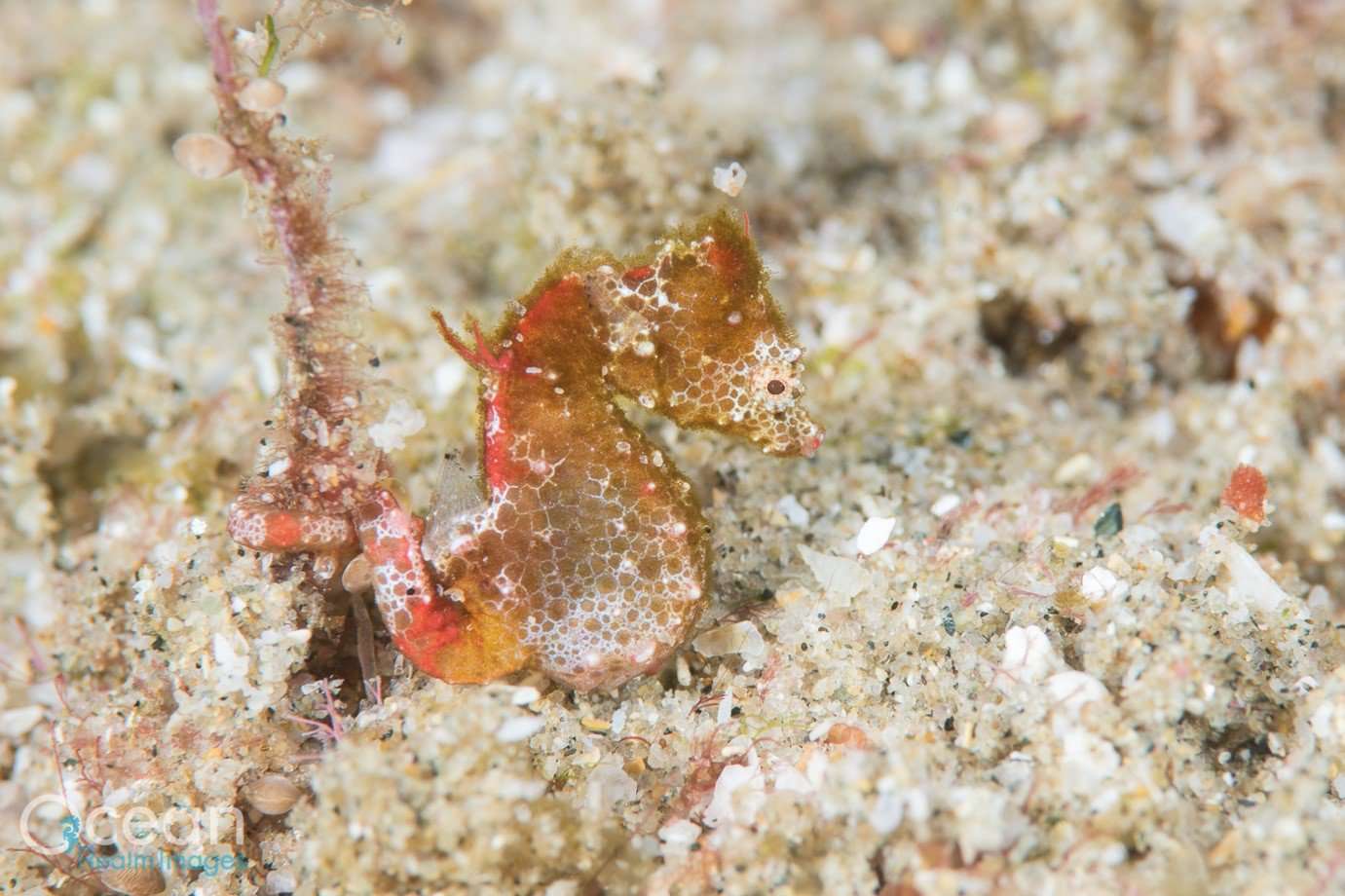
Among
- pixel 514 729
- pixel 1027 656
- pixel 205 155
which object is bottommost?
pixel 1027 656

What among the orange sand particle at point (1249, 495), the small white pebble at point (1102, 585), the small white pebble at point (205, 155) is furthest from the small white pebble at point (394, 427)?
the orange sand particle at point (1249, 495)

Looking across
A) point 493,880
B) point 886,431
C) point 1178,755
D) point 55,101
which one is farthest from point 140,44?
point 1178,755

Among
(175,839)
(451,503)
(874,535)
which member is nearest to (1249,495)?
(874,535)

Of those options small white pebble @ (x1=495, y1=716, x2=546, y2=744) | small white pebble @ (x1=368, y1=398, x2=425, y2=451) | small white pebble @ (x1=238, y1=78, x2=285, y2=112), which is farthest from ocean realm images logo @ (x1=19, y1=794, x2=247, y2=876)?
small white pebble @ (x1=238, y1=78, x2=285, y2=112)

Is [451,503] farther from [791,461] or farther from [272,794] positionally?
[791,461]

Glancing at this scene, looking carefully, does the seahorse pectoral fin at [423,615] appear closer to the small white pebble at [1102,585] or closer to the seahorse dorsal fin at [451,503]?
the seahorse dorsal fin at [451,503]

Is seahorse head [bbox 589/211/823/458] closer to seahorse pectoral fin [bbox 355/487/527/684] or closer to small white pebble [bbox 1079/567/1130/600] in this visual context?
seahorse pectoral fin [bbox 355/487/527/684]

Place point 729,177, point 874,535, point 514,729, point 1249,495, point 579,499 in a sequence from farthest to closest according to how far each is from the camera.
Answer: point 874,535
point 1249,495
point 579,499
point 729,177
point 514,729
